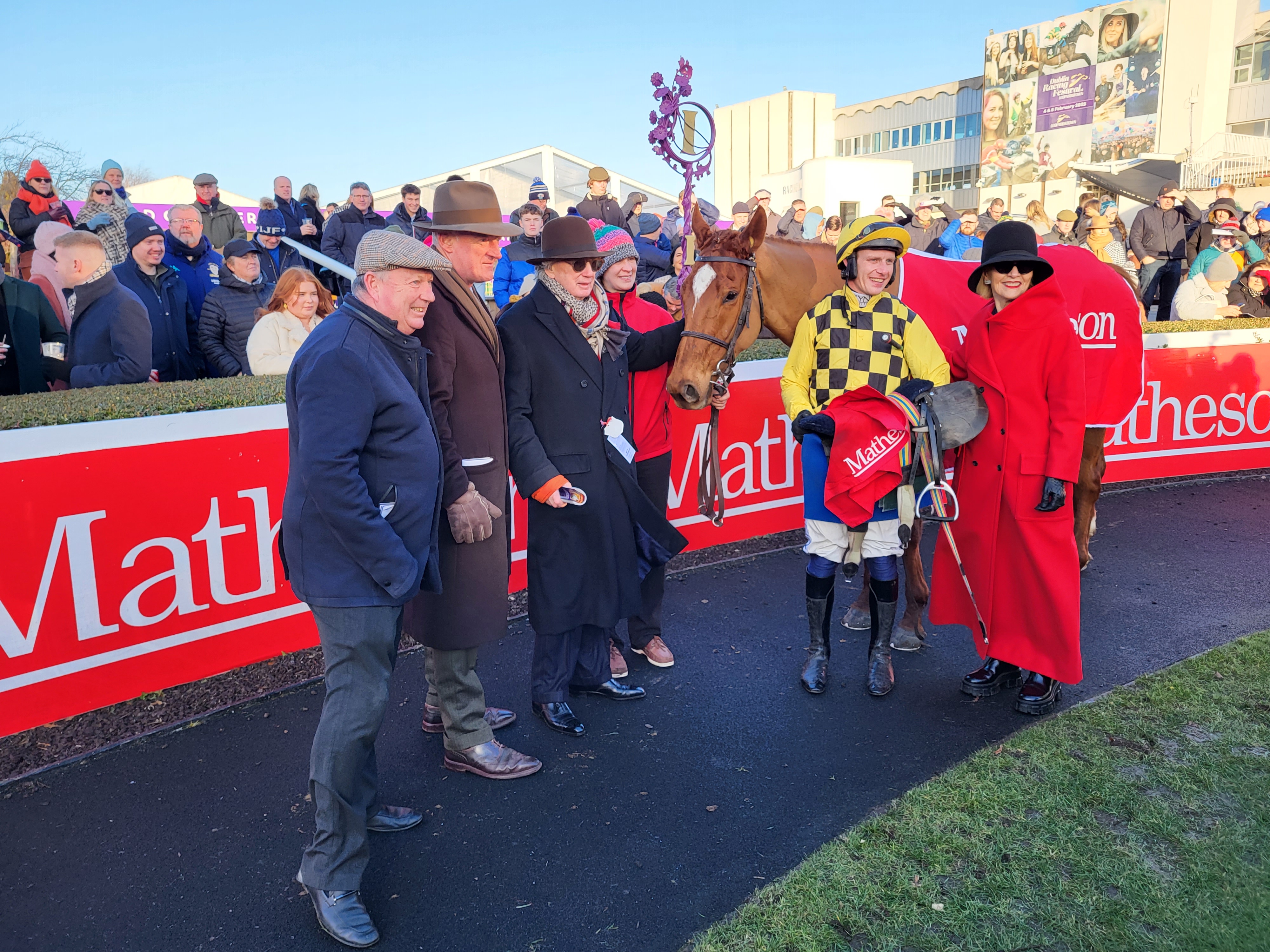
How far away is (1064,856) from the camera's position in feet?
9.55

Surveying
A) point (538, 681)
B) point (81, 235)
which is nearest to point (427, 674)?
point (538, 681)

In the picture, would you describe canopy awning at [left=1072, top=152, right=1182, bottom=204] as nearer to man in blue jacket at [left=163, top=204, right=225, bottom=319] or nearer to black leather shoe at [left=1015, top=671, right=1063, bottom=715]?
man in blue jacket at [left=163, top=204, right=225, bottom=319]

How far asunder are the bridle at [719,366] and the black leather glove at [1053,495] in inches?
57.4

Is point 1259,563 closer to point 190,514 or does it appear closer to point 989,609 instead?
point 989,609

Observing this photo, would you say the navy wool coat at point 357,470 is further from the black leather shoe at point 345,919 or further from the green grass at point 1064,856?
the green grass at point 1064,856

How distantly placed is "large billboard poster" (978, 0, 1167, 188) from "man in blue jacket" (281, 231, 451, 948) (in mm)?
52102

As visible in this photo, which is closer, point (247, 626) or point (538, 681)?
point (538, 681)

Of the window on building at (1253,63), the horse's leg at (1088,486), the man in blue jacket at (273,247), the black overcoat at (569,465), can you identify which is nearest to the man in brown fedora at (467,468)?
the black overcoat at (569,465)

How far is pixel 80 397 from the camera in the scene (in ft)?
15.4

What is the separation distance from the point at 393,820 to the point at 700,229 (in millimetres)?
3006

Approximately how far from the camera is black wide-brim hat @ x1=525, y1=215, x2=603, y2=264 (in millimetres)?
3658

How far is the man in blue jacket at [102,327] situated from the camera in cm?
539

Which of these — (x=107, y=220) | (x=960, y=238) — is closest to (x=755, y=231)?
(x=107, y=220)

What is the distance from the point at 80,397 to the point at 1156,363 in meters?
8.66
